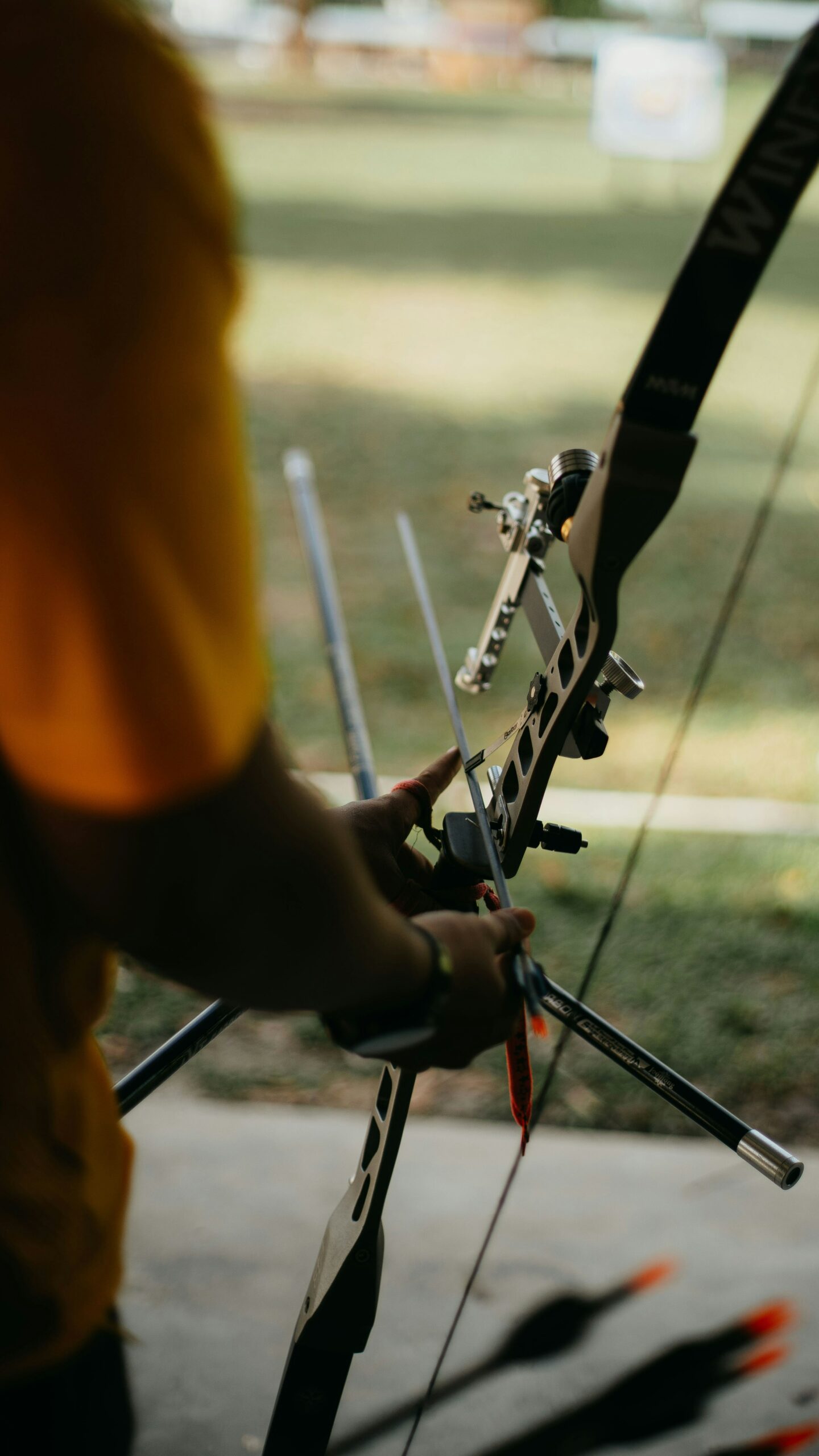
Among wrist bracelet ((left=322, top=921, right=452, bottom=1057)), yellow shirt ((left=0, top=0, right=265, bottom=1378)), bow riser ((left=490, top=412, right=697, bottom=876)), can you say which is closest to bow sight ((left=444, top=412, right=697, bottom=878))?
bow riser ((left=490, top=412, right=697, bottom=876))

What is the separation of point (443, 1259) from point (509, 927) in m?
1.30

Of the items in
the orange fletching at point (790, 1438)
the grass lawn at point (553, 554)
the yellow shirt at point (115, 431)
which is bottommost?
the grass lawn at point (553, 554)

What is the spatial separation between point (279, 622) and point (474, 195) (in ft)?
30.2

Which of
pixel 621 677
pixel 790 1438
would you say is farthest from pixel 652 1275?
pixel 621 677

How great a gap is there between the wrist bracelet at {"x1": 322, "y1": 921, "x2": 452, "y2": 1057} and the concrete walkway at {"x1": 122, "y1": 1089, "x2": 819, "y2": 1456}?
1147 millimetres

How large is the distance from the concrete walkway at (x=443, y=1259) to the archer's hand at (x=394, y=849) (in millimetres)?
957

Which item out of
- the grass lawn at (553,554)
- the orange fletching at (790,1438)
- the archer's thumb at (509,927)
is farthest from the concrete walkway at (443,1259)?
the archer's thumb at (509,927)

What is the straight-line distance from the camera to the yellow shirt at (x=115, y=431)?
0.53 m

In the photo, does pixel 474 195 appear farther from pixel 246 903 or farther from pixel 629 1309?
pixel 246 903

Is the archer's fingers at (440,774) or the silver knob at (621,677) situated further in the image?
the archer's fingers at (440,774)

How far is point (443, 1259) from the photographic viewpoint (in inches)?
78.0

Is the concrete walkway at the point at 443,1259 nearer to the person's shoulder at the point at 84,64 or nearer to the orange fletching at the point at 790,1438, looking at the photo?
the orange fletching at the point at 790,1438

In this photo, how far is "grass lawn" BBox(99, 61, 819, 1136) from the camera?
2.54 metres

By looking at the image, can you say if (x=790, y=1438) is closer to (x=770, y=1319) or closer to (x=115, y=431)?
(x=770, y=1319)
